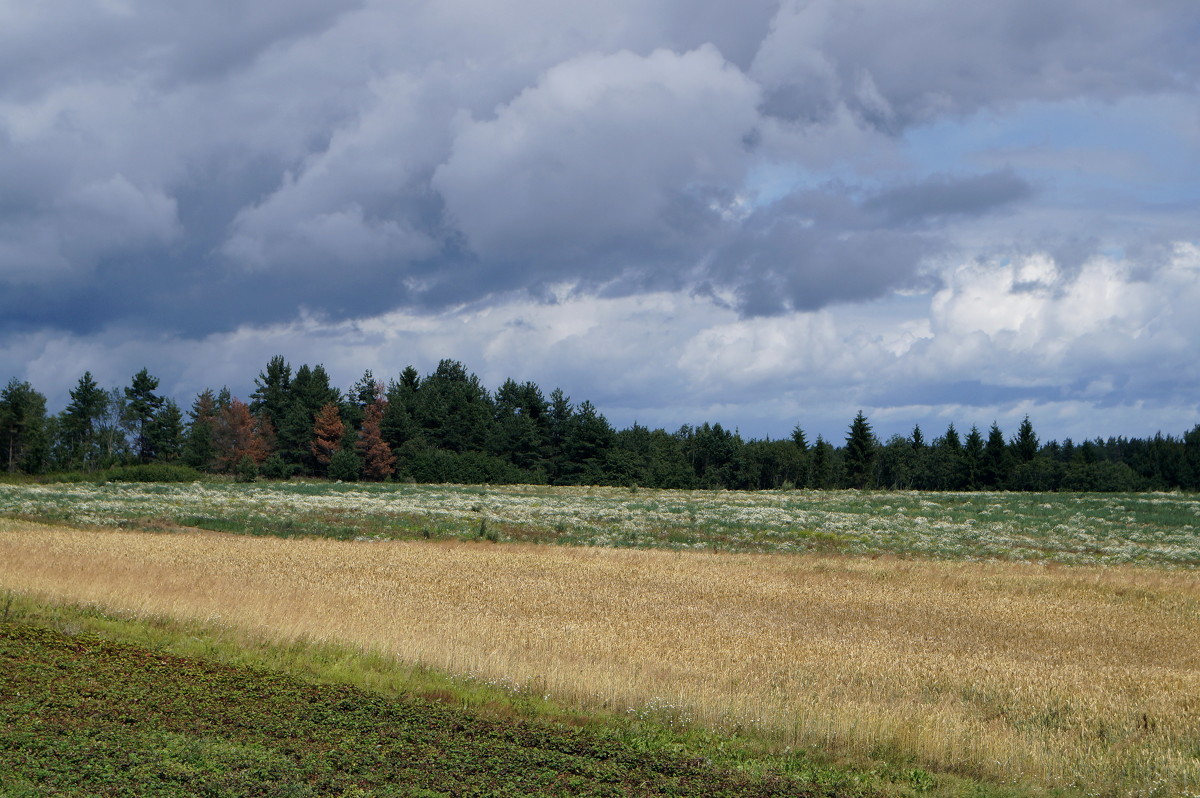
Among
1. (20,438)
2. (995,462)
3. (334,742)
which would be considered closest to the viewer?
(334,742)

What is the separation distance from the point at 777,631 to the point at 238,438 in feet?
369

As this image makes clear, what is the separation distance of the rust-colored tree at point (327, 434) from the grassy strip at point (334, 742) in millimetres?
108908

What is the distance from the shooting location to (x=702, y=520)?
5703 cm

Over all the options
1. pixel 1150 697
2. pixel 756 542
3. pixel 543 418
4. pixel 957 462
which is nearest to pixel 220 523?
pixel 756 542

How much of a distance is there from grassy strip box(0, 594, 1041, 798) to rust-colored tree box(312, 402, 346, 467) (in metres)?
109

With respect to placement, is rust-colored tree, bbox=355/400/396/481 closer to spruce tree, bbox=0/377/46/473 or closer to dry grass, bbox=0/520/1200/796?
spruce tree, bbox=0/377/46/473

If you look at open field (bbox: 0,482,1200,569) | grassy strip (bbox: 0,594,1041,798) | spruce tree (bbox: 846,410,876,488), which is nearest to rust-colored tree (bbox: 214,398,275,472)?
open field (bbox: 0,482,1200,569)

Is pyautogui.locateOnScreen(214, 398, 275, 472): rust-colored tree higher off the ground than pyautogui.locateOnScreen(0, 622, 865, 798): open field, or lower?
higher

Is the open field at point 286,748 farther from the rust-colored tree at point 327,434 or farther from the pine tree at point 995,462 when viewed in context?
the pine tree at point 995,462

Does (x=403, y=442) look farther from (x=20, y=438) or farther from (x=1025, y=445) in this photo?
(x=1025, y=445)

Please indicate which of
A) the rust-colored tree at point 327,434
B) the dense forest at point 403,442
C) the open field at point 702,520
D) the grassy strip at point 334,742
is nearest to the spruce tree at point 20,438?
the dense forest at point 403,442

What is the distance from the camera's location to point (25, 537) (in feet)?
102

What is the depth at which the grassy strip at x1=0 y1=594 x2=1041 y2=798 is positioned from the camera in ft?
28.9

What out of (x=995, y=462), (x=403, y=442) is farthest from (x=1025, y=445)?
(x=403, y=442)
